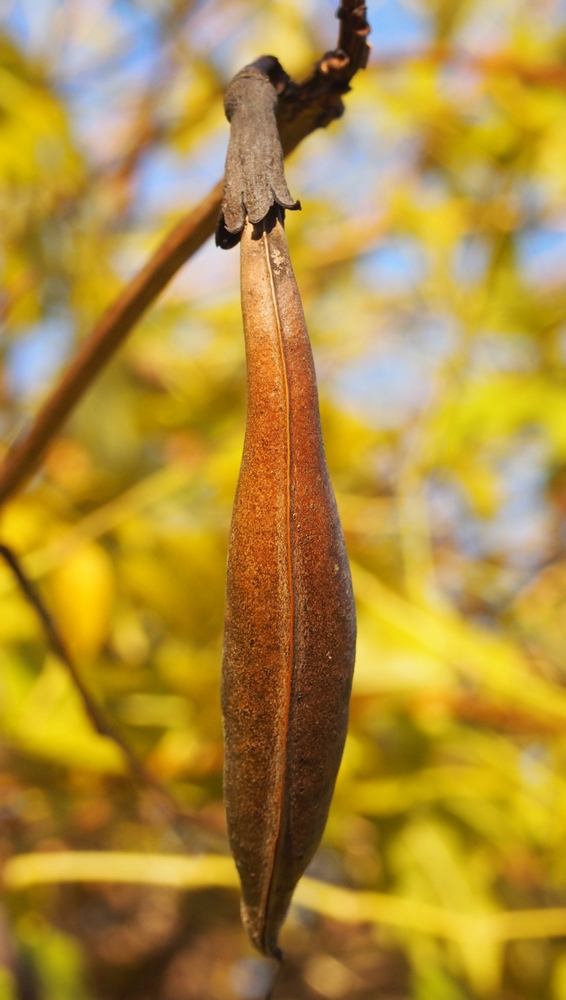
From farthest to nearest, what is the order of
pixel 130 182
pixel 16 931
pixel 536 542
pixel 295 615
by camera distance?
pixel 536 542
pixel 130 182
pixel 16 931
pixel 295 615

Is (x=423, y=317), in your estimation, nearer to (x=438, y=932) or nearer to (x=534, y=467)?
(x=534, y=467)

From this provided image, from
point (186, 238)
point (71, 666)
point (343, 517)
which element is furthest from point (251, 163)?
point (343, 517)

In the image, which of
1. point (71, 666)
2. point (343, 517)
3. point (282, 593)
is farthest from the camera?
point (343, 517)

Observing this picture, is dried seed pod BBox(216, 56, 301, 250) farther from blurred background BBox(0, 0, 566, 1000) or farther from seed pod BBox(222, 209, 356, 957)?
blurred background BBox(0, 0, 566, 1000)

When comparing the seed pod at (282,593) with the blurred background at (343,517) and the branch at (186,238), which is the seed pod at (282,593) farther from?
the blurred background at (343,517)

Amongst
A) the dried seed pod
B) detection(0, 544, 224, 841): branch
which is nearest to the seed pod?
the dried seed pod

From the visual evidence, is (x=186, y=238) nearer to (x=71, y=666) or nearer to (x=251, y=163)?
(x=251, y=163)

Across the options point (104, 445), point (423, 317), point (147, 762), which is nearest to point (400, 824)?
point (147, 762)
